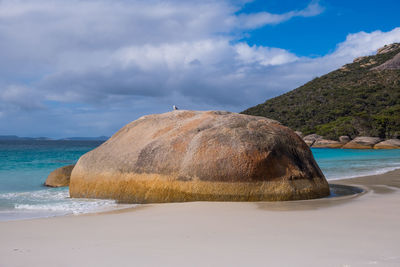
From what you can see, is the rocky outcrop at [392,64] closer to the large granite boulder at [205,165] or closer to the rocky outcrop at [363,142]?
the rocky outcrop at [363,142]

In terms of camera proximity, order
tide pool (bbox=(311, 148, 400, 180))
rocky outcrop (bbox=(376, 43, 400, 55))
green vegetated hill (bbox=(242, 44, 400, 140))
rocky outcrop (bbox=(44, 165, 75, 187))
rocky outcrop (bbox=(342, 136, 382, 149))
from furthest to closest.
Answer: rocky outcrop (bbox=(376, 43, 400, 55)) < green vegetated hill (bbox=(242, 44, 400, 140)) < rocky outcrop (bbox=(342, 136, 382, 149)) < tide pool (bbox=(311, 148, 400, 180)) < rocky outcrop (bbox=(44, 165, 75, 187))

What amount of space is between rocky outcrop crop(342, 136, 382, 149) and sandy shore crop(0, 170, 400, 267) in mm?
40039

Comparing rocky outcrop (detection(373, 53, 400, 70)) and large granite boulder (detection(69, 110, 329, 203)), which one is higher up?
rocky outcrop (detection(373, 53, 400, 70))

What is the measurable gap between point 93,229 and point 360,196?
559 centimetres

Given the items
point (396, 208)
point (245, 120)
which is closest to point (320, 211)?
point (396, 208)

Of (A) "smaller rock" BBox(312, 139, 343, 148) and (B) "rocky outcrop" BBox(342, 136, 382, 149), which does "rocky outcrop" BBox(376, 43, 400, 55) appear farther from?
(B) "rocky outcrop" BBox(342, 136, 382, 149)

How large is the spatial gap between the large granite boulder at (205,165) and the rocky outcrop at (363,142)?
39.1 m

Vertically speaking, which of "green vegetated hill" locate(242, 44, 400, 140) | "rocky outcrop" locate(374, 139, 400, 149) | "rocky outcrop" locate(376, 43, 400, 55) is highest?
"rocky outcrop" locate(376, 43, 400, 55)

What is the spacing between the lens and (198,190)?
7.06 meters

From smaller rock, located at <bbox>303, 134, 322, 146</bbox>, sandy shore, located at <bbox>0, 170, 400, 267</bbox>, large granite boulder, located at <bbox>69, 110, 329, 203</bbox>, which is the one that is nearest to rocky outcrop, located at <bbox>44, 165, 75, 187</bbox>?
large granite boulder, located at <bbox>69, 110, 329, 203</bbox>

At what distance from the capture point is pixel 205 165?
7.11 metres

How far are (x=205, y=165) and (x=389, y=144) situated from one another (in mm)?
40885

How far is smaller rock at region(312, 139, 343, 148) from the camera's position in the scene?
4581 cm

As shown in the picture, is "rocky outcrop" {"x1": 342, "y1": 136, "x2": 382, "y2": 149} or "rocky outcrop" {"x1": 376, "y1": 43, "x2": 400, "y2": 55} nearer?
"rocky outcrop" {"x1": 342, "y1": 136, "x2": 382, "y2": 149}
